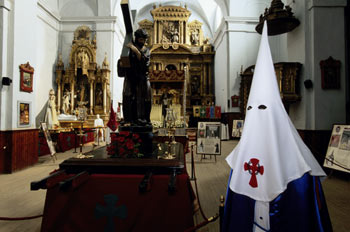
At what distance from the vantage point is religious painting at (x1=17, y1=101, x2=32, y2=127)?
5.42 meters

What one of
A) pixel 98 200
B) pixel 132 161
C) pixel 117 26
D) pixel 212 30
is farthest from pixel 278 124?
pixel 212 30

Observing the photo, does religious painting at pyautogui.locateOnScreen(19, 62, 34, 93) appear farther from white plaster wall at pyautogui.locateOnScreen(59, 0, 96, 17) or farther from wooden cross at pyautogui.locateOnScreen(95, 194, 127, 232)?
white plaster wall at pyautogui.locateOnScreen(59, 0, 96, 17)

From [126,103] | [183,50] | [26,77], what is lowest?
[126,103]

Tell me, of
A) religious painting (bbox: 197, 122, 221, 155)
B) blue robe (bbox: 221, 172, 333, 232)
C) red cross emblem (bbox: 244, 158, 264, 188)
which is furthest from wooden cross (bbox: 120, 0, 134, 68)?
religious painting (bbox: 197, 122, 221, 155)

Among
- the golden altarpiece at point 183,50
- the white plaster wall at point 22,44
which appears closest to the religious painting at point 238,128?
the golden altarpiece at point 183,50

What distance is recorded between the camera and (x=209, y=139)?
6.02 meters

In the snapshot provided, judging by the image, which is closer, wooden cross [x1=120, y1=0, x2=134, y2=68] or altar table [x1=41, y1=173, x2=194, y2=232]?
altar table [x1=41, y1=173, x2=194, y2=232]

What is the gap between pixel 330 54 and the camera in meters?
5.62

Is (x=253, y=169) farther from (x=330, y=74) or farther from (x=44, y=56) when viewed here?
(x=44, y=56)

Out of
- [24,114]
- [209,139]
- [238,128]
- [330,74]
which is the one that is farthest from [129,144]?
[238,128]

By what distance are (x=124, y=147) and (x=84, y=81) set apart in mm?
11239

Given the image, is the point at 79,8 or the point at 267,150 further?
Answer: the point at 79,8

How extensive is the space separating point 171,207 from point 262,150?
1022mm

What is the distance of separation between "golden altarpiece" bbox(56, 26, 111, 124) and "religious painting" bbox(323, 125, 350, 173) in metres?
10.5
